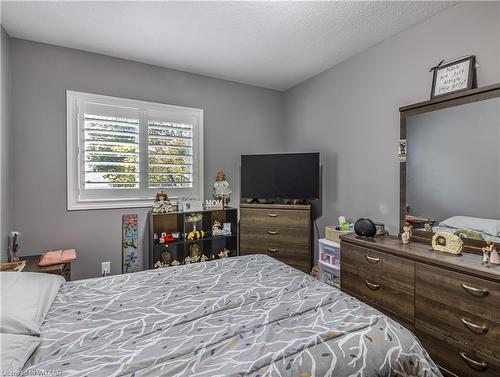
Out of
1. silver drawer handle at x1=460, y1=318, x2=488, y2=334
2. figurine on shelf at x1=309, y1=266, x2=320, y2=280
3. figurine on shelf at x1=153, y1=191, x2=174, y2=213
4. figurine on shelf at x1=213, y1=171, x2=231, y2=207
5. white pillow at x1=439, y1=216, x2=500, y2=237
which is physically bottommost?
figurine on shelf at x1=309, y1=266, x2=320, y2=280

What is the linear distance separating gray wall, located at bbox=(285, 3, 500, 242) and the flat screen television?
10.5 inches

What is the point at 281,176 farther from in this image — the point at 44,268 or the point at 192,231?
the point at 44,268

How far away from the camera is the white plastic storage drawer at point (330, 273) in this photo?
2.71m

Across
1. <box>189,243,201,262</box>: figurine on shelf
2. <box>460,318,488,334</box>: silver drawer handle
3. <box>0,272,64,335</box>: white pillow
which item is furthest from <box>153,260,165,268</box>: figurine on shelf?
<box>460,318,488,334</box>: silver drawer handle

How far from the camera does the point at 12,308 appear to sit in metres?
1.14

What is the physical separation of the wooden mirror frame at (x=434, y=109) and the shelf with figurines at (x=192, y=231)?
193 cm

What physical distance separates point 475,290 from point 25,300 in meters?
2.40

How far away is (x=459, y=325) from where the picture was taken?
1.58m

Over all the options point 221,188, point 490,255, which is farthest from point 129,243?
point 490,255

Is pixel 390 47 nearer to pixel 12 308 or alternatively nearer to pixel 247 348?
pixel 247 348

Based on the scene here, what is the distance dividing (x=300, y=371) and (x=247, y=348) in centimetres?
22

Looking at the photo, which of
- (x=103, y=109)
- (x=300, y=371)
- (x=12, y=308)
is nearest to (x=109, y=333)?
(x=12, y=308)

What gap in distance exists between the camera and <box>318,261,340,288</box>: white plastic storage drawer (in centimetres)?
271

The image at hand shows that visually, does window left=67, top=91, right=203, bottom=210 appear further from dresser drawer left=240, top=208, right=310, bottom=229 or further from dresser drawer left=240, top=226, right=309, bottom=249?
dresser drawer left=240, top=226, right=309, bottom=249
